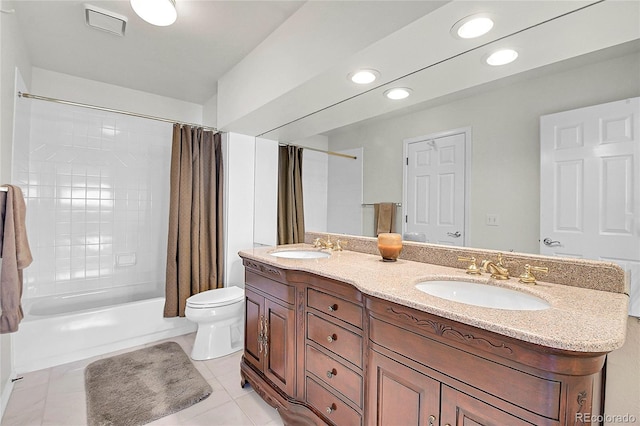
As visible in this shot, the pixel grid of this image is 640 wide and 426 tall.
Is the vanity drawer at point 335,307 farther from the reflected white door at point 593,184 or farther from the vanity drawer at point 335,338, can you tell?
the reflected white door at point 593,184

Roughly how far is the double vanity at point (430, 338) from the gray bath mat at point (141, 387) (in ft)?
1.60

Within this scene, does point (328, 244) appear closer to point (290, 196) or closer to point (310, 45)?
point (290, 196)

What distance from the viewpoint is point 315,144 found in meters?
2.24

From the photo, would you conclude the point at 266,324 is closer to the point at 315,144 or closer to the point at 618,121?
the point at 315,144

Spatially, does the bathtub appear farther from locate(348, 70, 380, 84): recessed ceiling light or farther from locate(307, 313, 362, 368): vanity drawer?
locate(348, 70, 380, 84): recessed ceiling light

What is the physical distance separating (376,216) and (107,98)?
302cm

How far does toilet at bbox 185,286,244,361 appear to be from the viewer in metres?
2.36

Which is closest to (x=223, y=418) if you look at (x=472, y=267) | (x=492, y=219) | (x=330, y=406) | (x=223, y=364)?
(x=223, y=364)

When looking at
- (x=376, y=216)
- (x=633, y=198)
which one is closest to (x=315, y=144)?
(x=376, y=216)

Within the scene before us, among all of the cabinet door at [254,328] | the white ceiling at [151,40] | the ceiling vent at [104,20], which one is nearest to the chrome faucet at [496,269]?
the cabinet door at [254,328]

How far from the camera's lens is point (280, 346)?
170 centimetres

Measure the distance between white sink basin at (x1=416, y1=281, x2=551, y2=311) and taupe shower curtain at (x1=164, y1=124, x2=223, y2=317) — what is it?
2.23 m

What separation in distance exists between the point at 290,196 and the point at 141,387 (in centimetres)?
168

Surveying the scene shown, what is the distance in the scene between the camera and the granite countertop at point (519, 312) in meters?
0.73
